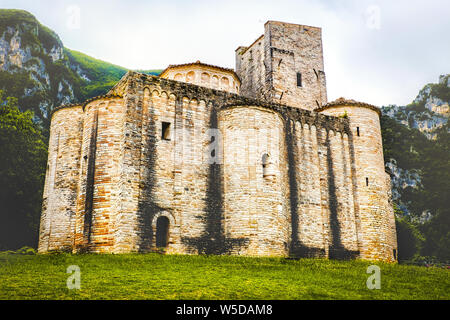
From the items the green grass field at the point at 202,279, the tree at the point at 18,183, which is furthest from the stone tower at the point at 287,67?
the green grass field at the point at 202,279

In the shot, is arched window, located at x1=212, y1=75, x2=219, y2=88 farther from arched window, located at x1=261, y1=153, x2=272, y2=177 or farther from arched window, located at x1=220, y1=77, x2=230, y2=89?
arched window, located at x1=261, y1=153, x2=272, y2=177

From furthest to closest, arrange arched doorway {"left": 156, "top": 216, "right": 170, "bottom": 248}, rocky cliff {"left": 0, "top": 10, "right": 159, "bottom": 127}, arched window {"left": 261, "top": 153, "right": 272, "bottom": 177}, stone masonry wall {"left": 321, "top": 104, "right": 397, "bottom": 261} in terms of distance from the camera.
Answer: rocky cliff {"left": 0, "top": 10, "right": 159, "bottom": 127}
stone masonry wall {"left": 321, "top": 104, "right": 397, "bottom": 261}
arched window {"left": 261, "top": 153, "right": 272, "bottom": 177}
arched doorway {"left": 156, "top": 216, "right": 170, "bottom": 248}

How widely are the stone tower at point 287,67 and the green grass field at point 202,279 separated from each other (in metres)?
17.9

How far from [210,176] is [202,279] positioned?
919cm

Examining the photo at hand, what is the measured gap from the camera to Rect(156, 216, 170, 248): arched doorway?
23234mm

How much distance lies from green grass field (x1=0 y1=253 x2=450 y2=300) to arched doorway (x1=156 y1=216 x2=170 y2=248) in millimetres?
1748

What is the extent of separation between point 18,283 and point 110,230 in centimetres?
754

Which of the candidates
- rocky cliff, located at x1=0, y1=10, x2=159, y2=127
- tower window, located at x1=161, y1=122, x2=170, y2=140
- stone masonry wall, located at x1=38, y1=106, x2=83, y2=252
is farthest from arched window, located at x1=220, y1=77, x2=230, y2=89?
rocky cliff, located at x1=0, y1=10, x2=159, y2=127

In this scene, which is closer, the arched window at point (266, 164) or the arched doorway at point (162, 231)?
the arched doorway at point (162, 231)

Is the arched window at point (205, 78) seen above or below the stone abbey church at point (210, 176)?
above

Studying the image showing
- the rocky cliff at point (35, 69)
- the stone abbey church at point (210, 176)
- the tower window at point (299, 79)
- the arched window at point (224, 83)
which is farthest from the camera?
the rocky cliff at point (35, 69)

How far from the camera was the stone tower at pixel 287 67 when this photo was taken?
124 ft

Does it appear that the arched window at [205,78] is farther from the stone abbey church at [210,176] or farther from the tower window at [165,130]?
the tower window at [165,130]
